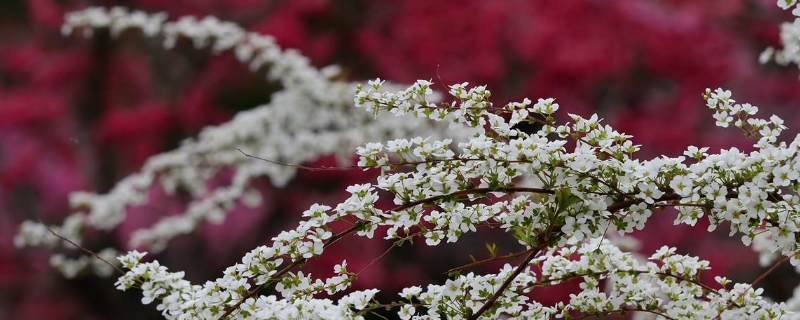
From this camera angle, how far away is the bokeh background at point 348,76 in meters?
3.92

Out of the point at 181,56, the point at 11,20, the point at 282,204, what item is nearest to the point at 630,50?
the point at 282,204

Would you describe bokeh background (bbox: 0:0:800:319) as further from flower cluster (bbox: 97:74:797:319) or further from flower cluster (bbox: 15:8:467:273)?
flower cluster (bbox: 97:74:797:319)

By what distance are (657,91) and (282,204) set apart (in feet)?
5.74

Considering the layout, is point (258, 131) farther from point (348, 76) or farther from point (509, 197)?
point (509, 197)

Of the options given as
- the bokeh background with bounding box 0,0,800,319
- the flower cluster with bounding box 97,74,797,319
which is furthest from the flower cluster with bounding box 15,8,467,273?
the flower cluster with bounding box 97,74,797,319

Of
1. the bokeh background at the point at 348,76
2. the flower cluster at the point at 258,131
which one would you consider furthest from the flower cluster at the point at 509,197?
the bokeh background at the point at 348,76

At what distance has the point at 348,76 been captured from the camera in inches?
169

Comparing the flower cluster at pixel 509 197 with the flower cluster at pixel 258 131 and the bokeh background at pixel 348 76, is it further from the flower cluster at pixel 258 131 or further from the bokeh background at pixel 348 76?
the bokeh background at pixel 348 76

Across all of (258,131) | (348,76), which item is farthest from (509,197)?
(348,76)

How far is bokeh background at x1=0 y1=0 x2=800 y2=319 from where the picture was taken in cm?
392

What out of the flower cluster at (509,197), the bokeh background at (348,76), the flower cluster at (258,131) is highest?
the bokeh background at (348,76)

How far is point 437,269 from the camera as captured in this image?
4.11m

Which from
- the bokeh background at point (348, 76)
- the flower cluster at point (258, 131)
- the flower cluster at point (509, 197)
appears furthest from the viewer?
the bokeh background at point (348, 76)

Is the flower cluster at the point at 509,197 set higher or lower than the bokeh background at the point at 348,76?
lower
